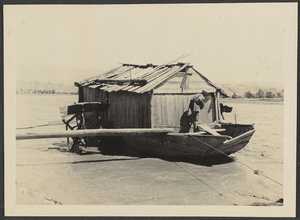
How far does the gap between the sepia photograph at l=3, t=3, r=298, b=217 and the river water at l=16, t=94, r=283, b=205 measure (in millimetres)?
32

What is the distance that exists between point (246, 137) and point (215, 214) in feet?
10.8

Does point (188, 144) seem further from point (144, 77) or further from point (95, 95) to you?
point (95, 95)

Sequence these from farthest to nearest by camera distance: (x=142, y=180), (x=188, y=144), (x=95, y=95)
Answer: (x=95, y=95) < (x=188, y=144) < (x=142, y=180)

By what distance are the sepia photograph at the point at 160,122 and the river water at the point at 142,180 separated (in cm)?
3

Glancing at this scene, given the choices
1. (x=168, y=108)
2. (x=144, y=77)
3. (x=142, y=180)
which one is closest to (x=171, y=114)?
(x=168, y=108)

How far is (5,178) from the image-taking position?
10117 millimetres

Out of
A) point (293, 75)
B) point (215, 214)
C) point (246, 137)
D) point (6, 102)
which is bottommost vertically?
point (215, 214)

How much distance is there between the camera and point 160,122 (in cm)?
1238

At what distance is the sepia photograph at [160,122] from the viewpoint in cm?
999

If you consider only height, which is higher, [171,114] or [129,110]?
[129,110]

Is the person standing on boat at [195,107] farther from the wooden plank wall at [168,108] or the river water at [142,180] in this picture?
the river water at [142,180]

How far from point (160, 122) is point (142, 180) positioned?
240cm

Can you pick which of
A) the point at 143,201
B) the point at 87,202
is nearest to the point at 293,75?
the point at 143,201

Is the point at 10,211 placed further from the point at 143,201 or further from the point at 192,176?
the point at 192,176
